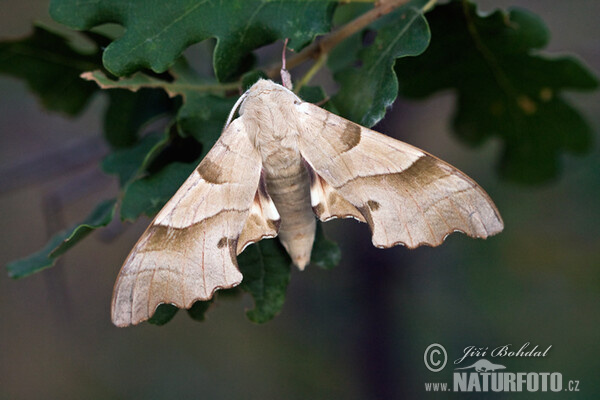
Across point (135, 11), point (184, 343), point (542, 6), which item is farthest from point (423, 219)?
point (542, 6)

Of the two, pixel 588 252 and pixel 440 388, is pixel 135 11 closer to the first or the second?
pixel 440 388

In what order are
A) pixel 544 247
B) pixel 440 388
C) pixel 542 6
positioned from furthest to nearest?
1. pixel 542 6
2. pixel 544 247
3. pixel 440 388

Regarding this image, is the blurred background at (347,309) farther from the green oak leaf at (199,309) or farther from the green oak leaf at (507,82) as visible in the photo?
the green oak leaf at (199,309)

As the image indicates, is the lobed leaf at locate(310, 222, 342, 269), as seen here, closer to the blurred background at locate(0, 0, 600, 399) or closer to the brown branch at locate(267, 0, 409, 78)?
the brown branch at locate(267, 0, 409, 78)

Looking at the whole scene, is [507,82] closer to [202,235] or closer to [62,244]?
[202,235]

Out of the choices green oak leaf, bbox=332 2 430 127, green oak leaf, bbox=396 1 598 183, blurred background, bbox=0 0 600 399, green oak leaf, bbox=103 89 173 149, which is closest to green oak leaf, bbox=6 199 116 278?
green oak leaf, bbox=103 89 173 149

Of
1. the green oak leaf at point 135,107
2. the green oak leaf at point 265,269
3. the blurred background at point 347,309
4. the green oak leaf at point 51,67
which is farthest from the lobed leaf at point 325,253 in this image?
the blurred background at point 347,309
